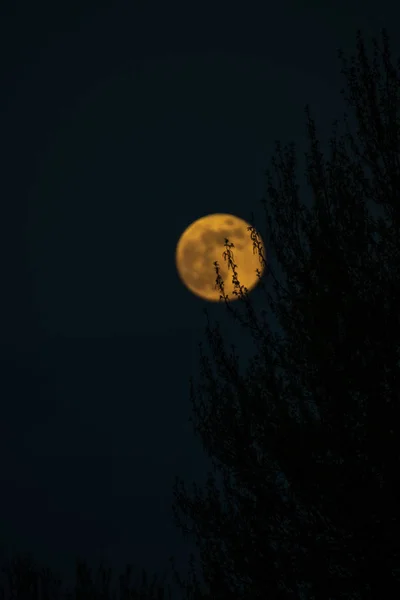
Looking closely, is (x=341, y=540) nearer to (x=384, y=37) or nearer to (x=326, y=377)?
(x=326, y=377)

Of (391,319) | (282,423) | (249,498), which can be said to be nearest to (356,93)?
(391,319)

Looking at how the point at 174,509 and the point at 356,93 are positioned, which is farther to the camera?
the point at 174,509

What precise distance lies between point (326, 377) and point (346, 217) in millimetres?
1644

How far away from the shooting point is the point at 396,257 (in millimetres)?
6793

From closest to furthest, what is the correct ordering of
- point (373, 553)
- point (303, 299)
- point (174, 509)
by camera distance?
point (373, 553)
point (303, 299)
point (174, 509)

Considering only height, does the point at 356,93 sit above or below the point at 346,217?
above

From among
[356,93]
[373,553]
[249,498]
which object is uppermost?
[356,93]

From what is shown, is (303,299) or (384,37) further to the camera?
(384,37)

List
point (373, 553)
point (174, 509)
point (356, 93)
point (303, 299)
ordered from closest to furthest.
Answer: point (373, 553) → point (303, 299) → point (356, 93) → point (174, 509)

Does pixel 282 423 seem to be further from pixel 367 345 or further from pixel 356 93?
pixel 356 93

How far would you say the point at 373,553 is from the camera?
6.41 meters

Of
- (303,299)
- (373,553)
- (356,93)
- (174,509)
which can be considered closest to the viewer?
(373,553)

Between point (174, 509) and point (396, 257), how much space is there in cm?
373

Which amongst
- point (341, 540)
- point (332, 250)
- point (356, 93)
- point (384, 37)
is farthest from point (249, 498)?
point (384, 37)
